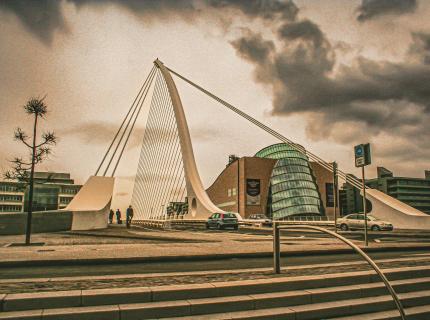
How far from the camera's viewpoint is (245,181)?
2753 inches

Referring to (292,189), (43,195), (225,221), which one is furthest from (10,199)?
(225,221)

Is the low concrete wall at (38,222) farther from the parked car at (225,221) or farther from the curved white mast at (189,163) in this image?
the curved white mast at (189,163)

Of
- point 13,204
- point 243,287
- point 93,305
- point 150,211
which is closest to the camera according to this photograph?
point 93,305

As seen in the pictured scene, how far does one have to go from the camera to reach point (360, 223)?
27438mm

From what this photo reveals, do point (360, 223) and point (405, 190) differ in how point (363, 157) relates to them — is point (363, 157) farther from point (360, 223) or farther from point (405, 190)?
point (405, 190)

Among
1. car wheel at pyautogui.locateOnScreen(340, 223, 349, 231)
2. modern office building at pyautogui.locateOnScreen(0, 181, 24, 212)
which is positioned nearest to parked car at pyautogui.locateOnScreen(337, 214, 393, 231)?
car wheel at pyautogui.locateOnScreen(340, 223, 349, 231)

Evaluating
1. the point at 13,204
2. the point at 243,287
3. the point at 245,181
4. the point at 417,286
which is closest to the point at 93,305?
the point at 243,287

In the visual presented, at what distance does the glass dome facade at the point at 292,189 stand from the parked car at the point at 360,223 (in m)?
41.3

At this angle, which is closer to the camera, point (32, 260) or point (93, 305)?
point (93, 305)

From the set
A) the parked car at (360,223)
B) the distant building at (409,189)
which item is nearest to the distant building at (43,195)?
the parked car at (360,223)

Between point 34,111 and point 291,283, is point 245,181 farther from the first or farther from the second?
point 291,283

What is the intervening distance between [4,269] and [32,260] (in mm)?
516

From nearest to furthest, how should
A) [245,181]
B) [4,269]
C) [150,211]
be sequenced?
[4,269], [150,211], [245,181]

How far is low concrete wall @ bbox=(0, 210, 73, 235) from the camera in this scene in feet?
63.0
